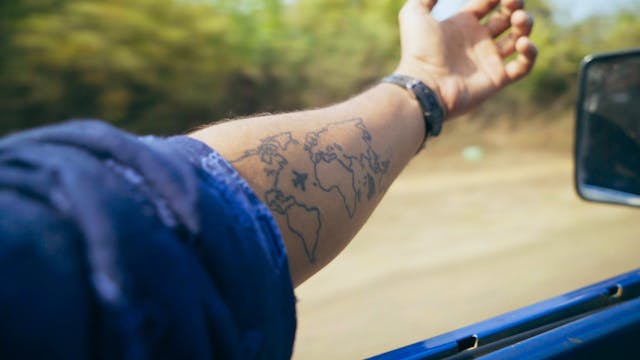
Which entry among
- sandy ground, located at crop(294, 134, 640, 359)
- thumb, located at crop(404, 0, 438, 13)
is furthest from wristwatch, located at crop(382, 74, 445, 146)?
sandy ground, located at crop(294, 134, 640, 359)

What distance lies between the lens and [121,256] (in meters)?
0.65

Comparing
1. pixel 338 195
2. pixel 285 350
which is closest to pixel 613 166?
pixel 338 195

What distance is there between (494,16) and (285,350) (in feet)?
4.54

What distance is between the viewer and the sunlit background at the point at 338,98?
4.33m

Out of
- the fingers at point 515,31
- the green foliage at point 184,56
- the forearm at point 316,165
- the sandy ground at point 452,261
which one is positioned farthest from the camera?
the green foliage at point 184,56

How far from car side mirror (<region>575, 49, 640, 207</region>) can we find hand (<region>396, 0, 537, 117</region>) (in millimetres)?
488

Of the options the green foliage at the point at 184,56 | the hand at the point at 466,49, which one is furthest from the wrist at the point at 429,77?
the green foliage at the point at 184,56

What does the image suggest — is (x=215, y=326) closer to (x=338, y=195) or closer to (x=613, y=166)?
(x=338, y=195)

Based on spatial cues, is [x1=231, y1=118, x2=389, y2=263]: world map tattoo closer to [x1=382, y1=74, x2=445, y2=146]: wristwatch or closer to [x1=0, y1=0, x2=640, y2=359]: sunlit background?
[x1=382, y1=74, x2=445, y2=146]: wristwatch

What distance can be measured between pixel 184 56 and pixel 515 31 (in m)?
6.11

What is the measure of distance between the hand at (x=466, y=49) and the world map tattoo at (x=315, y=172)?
0.49 meters

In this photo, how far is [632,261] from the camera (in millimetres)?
5215

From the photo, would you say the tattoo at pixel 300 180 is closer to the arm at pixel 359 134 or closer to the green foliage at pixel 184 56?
the arm at pixel 359 134

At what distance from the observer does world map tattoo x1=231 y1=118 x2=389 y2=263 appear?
109cm
